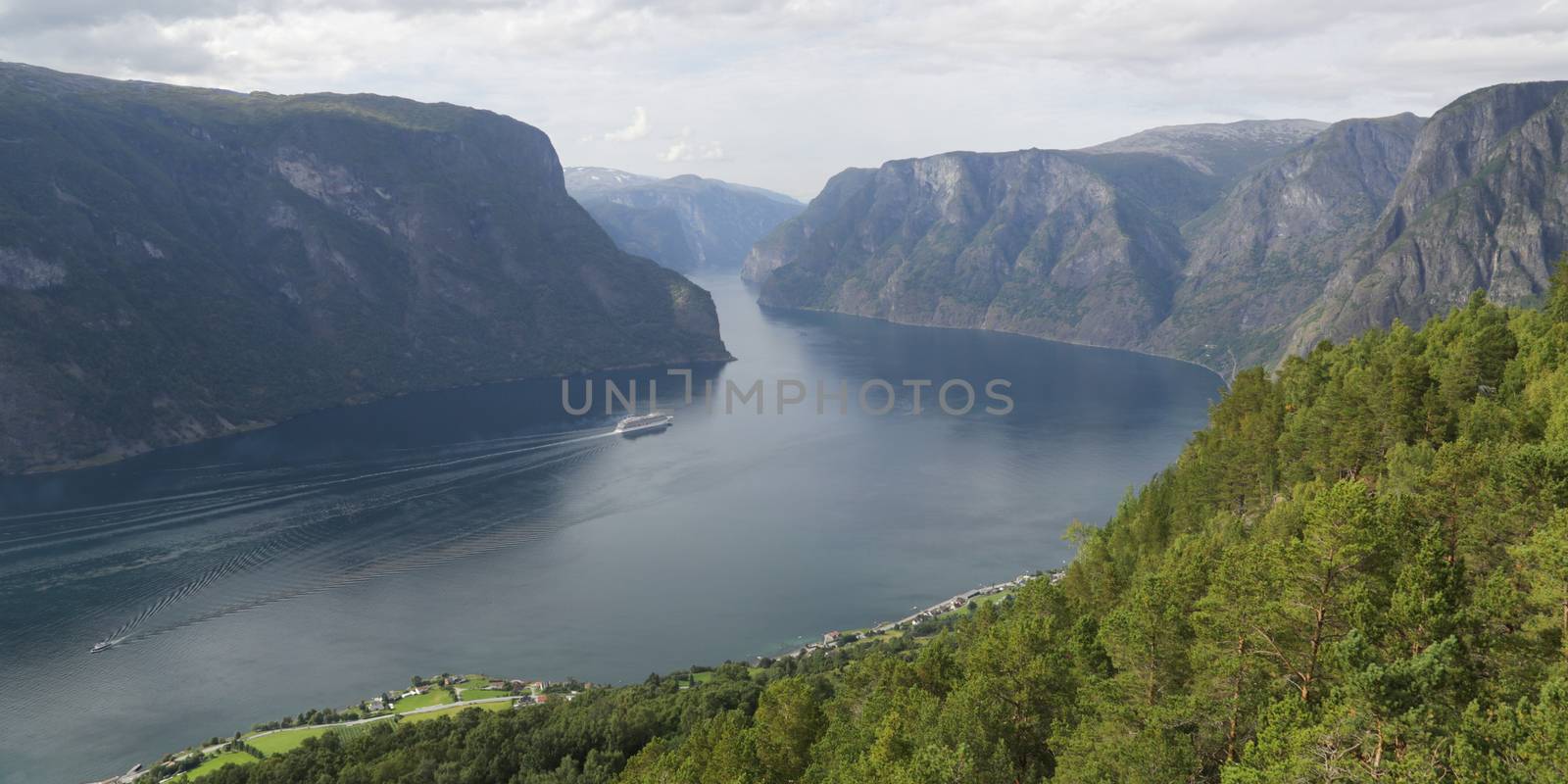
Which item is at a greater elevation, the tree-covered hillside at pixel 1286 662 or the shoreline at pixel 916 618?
the tree-covered hillside at pixel 1286 662

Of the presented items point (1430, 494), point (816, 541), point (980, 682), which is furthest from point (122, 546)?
point (1430, 494)

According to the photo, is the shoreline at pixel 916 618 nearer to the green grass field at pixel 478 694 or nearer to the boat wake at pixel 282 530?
the green grass field at pixel 478 694

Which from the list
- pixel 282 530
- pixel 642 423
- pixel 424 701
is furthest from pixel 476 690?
pixel 642 423

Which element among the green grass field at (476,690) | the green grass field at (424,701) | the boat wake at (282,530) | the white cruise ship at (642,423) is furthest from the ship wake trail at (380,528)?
the green grass field at (424,701)

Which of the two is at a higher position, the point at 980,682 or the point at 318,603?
the point at 980,682

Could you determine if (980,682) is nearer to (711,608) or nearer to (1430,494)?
(1430,494)

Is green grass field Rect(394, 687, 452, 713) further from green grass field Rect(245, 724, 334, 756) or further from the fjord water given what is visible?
the fjord water
